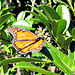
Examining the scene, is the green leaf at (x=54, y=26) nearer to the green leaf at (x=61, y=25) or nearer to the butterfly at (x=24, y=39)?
the green leaf at (x=61, y=25)

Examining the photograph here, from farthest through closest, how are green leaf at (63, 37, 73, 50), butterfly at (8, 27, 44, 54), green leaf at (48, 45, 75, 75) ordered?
butterfly at (8, 27, 44, 54)
green leaf at (63, 37, 73, 50)
green leaf at (48, 45, 75, 75)

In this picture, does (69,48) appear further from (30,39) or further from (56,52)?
(30,39)

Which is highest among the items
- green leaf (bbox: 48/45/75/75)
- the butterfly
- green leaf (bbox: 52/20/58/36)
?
green leaf (bbox: 52/20/58/36)

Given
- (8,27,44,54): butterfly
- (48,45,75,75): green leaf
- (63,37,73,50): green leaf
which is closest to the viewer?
(48,45,75,75): green leaf

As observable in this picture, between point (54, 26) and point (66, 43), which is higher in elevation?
point (54, 26)

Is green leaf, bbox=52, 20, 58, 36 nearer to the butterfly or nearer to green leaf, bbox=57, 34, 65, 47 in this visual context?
green leaf, bbox=57, 34, 65, 47

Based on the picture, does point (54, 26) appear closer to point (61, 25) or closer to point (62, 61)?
point (61, 25)

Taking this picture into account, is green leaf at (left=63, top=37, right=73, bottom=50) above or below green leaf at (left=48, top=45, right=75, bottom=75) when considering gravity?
above

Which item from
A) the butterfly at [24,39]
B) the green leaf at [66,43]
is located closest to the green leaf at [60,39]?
the green leaf at [66,43]

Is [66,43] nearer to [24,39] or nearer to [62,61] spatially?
[62,61]

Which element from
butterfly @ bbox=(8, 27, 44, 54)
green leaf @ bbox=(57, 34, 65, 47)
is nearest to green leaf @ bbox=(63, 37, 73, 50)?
green leaf @ bbox=(57, 34, 65, 47)

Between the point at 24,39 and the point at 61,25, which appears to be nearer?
the point at 61,25

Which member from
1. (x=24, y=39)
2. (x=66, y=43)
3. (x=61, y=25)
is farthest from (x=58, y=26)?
(x=24, y=39)
